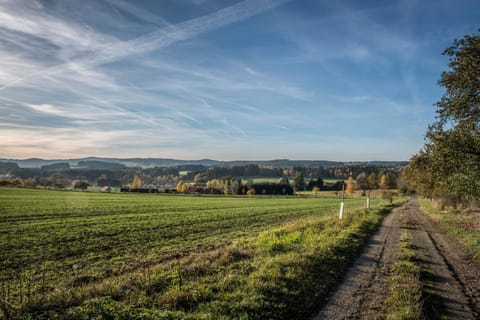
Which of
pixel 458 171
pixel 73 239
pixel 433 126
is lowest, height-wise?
pixel 73 239

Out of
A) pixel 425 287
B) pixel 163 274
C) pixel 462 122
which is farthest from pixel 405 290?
pixel 462 122

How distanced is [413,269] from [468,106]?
10535 millimetres

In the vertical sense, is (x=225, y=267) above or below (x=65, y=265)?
above

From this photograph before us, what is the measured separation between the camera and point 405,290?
752 centimetres

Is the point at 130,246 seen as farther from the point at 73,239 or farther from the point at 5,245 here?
the point at 5,245

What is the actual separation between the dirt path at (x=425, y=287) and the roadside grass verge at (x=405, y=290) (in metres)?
0.16

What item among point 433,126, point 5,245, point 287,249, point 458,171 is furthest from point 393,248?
point 5,245

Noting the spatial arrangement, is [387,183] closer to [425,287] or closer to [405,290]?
[425,287]

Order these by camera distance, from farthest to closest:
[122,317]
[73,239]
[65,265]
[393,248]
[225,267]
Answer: [73,239], [393,248], [65,265], [225,267], [122,317]

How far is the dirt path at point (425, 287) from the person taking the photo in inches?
253

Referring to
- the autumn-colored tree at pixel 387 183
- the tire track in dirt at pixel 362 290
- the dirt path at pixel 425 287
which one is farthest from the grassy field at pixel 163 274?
the autumn-colored tree at pixel 387 183

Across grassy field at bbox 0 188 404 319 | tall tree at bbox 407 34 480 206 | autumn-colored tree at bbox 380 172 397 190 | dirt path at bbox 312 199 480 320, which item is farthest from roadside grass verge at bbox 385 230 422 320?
autumn-colored tree at bbox 380 172 397 190

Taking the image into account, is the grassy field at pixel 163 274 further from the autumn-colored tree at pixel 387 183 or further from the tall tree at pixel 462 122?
the autumn-colored tree at pixel 387 183

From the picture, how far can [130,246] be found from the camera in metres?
16.1
